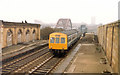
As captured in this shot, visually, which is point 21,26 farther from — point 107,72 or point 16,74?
point 107,72

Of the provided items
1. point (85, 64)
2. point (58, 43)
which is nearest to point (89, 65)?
point (85, 64)

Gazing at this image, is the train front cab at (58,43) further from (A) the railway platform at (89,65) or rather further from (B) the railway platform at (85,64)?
(A) the railway platform at (89,65)

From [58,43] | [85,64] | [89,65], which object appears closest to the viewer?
[89,65]

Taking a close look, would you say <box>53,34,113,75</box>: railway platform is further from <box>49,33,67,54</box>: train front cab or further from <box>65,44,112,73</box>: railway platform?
<box>49,33,67,54</box>: train front cab

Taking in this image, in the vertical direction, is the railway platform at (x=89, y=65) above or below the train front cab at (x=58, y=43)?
below

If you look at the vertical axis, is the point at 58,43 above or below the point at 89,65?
above

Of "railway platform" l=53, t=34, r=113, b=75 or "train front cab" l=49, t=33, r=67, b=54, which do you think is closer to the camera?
"railway platform" l=53, t=34, r=113, b=75

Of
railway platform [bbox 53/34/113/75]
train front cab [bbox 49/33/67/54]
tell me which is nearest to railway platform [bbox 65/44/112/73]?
railway platform [bbox 53/34/113/75]

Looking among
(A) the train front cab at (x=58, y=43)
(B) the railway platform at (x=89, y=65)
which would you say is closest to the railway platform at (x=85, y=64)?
(B) the railway platform at (x=89, y=65)

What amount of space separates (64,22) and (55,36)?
81.6 meters

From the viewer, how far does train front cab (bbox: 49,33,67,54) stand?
16547mm

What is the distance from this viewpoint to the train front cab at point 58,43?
1655cm

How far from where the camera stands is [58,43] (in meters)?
16.6

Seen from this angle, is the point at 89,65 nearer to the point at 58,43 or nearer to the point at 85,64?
the point at 85,64
